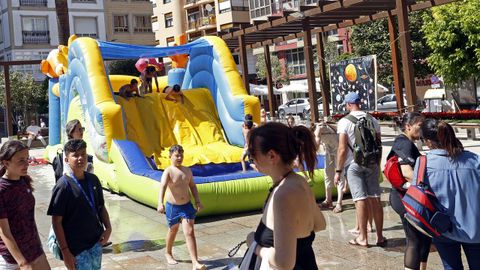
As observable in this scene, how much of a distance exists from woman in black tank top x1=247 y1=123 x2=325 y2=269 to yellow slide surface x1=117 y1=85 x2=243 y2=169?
9.31 m

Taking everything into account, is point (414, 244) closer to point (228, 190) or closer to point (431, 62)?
point (228, 190)

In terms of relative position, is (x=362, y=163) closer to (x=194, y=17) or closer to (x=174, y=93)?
(x=174, y=93)

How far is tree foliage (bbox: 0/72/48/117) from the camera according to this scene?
130ft

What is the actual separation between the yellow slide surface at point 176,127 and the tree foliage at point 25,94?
2861cm

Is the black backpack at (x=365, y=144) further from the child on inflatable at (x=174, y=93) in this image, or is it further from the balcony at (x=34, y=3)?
the balcony at (x=34, y=3)

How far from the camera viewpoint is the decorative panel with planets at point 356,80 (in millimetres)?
16141

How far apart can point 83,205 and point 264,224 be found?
6.34 feet

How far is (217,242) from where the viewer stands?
7.12 m

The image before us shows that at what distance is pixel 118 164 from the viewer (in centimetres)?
1045

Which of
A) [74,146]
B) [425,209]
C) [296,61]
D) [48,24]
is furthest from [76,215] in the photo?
[296,61]

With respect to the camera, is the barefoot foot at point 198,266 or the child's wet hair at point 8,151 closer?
the child's wet hair at point 8,151

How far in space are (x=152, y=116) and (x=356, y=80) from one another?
6360 mm

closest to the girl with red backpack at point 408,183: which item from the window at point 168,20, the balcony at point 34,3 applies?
the balcony at point 34,3

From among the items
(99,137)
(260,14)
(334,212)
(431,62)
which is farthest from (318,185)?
(260,14)
